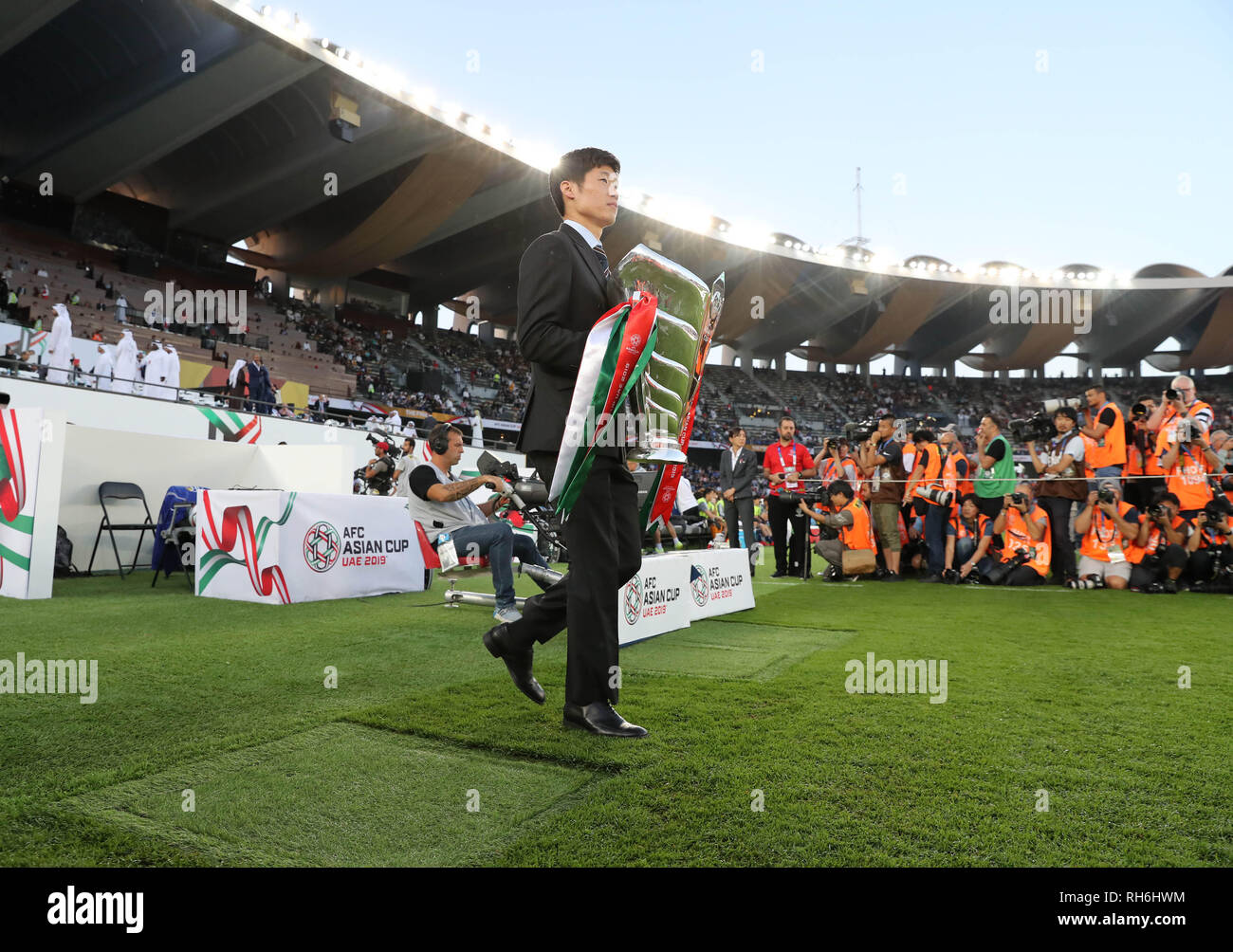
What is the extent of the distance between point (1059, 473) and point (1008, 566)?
113 cm

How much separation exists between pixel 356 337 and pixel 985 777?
110 ft

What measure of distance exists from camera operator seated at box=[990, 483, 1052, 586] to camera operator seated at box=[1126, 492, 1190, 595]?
80cm

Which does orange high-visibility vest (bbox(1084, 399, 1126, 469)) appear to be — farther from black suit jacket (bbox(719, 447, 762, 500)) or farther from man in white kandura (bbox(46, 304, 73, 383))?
man in white kandura (bbox(46, 304, 73, 383))

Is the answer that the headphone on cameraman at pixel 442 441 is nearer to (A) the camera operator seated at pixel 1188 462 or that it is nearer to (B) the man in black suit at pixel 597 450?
(B) the man in black suit at pixel 597 450

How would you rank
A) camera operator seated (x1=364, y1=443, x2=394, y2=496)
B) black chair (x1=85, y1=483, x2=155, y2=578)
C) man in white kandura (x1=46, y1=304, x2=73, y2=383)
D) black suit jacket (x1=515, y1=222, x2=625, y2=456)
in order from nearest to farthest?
black suit jacket (x1=515, y1=222, x2=625, y2=456), black chair (x1=85, y1=483, x2=155, y2=578), camera operator seated (x1=364, y1=443, x2=394, y2=496), man in white kandura (x1=46, y1=304, x2=73, y2=383)

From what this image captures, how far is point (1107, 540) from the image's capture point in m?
7.60

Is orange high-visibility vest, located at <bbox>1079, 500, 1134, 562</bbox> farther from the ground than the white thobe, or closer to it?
closer to it

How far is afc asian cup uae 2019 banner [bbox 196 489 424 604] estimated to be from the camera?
6.24m

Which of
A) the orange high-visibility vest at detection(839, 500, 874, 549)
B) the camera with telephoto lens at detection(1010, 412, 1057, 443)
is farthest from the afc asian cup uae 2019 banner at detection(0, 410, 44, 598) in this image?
the camera with telephoto lens at detection(1010, 412, 1057, 443)

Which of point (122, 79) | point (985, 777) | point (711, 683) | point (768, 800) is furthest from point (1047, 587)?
point (122, 79)

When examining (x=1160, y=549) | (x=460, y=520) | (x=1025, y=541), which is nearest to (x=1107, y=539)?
(x=1160, y=549)

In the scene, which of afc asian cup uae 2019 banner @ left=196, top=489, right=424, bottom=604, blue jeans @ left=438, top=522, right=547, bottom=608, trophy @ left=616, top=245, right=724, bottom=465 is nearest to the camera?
trophy @ left=616, top=245, right=724, bottom=465

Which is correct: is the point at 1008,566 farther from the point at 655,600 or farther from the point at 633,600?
the point at 633,600

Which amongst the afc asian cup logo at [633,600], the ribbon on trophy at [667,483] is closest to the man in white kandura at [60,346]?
the afc asian cup logo at [633,600]
